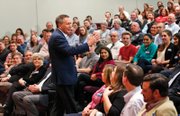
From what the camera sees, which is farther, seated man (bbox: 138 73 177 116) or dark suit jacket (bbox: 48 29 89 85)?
dark suit jacket (bbox: 48 29 89 85)

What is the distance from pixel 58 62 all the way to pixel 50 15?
699 centimetres

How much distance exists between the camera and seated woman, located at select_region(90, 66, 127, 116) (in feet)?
9.42

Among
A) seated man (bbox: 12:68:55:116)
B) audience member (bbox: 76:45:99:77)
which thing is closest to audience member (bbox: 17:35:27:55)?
audience member (bbox: 76:45:99:77)

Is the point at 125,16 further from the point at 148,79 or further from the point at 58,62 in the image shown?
the point at 148,79

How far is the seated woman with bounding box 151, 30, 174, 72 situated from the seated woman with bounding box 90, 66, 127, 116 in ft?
6.79

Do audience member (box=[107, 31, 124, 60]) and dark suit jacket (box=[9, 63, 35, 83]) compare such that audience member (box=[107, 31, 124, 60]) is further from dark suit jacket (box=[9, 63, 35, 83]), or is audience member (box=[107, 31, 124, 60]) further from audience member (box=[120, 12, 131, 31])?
audience member (box=[120, 12, 131, 31])

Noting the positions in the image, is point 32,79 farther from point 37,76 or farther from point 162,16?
point 162,16

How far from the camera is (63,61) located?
3.93m

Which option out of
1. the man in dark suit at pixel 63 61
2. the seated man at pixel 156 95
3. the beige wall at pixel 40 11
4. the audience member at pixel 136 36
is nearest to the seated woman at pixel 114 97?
the seated man at pixel 156 95

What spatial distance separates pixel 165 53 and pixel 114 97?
2509mm

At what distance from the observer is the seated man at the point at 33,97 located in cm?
478

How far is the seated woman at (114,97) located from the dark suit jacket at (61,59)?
2.54ft

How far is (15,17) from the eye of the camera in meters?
10.2

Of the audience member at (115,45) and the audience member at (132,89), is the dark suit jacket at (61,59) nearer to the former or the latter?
the audience member at (132,89)
